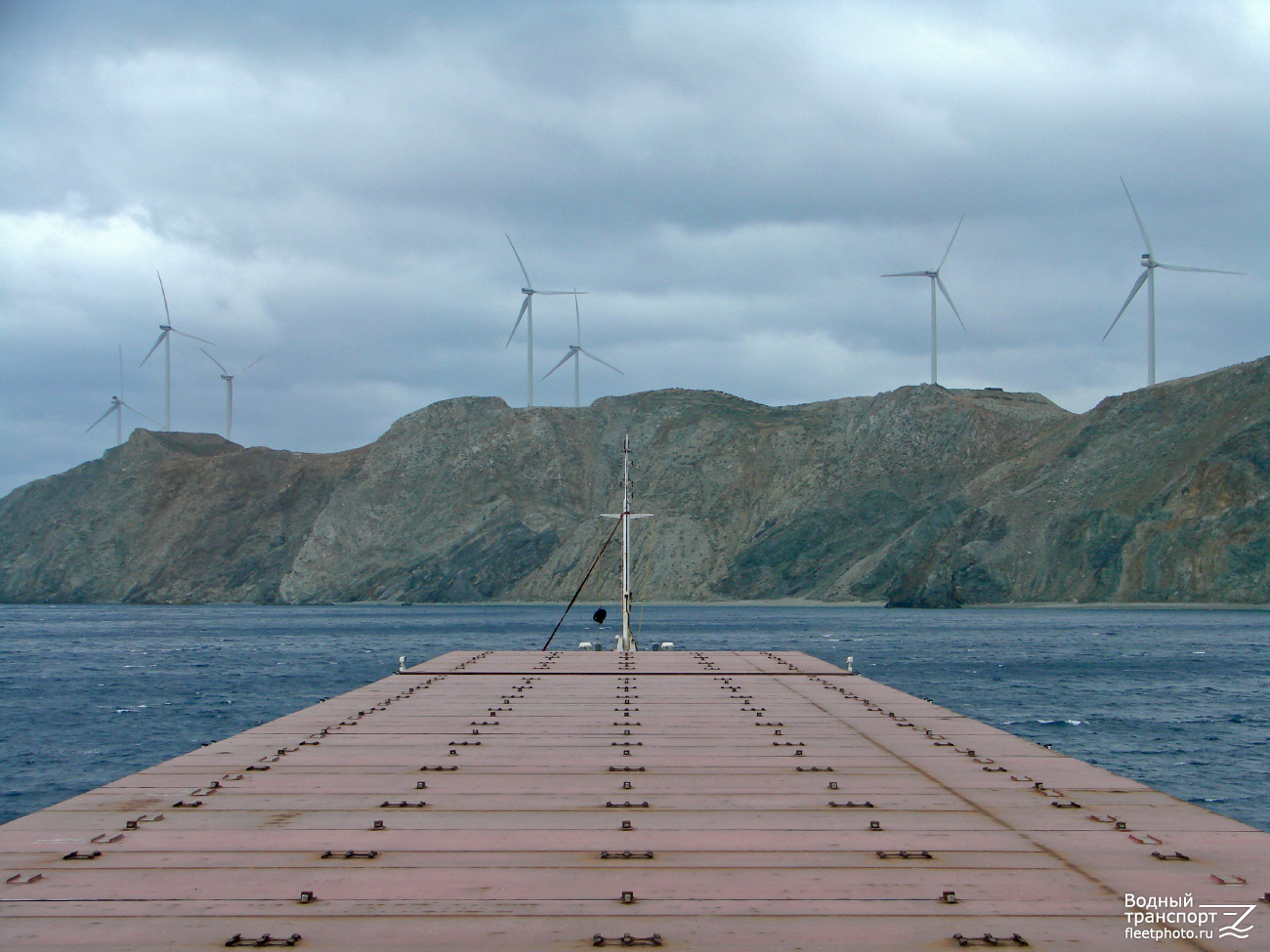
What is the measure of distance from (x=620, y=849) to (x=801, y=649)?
77.9 m

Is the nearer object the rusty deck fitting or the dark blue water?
the rusty deck fitting

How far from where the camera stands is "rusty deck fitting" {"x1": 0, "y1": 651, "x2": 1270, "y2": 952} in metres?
10.9

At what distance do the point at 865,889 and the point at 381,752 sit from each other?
11.7m

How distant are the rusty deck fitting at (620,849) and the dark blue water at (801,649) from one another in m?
13.6

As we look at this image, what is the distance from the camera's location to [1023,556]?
166 metres

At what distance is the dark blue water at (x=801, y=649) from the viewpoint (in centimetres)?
3922

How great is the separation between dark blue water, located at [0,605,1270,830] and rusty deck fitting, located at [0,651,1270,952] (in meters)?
13.6

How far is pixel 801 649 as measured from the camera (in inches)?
3561

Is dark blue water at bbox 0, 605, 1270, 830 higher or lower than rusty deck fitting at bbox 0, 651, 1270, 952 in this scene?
lower

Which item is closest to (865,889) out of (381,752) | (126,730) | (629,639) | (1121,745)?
(381,752)

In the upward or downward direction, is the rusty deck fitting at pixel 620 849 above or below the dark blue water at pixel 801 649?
above

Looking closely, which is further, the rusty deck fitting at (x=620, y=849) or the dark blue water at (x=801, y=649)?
the dark blue water at (x=801, y=649)

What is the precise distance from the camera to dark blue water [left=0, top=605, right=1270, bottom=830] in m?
39.2

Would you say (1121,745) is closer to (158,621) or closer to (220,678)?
(220,678)
